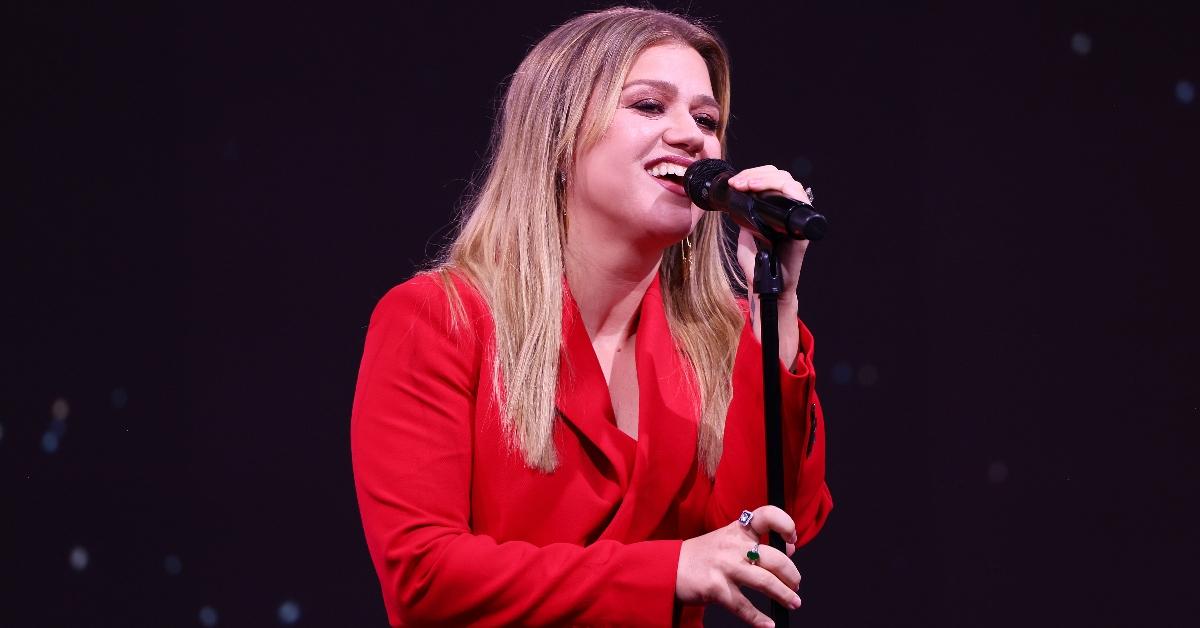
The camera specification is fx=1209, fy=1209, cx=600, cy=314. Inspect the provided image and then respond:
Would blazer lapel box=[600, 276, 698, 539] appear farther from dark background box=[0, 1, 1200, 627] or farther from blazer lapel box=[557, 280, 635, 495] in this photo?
dark background box=[0, 1, 1200, 627]

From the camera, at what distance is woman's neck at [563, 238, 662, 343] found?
5.64 feet

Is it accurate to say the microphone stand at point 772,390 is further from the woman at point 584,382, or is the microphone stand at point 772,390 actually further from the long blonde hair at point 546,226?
the long blonde hair at point 546,226

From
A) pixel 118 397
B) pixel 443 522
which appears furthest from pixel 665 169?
pixel 118 397

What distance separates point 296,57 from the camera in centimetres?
223

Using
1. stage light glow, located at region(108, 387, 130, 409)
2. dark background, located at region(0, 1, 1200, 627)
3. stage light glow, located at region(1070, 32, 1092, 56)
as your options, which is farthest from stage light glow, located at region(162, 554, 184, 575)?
stage light glow, located at region(1070, 32, 1092, 56)

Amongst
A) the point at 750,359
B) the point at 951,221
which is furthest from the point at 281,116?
the point at 951,221

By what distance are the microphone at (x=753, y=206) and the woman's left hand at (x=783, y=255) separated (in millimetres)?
15

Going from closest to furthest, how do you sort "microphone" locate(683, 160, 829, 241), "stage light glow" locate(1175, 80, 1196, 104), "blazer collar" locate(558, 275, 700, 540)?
"microphone" locate(683, 160, 829, 241) → "blazer collar" locate(558, 275, 700, 540) → "stage light glow" locate(1175, 80, 1196, 104)

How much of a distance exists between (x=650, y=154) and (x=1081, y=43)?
4.04 ft

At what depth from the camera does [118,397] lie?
2135 millimetres

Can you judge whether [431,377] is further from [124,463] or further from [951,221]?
[951,221]

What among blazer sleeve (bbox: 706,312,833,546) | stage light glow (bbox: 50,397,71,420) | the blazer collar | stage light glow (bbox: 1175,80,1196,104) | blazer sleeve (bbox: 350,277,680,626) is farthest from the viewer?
stage light glow (bbox: 1175,80,1196,104)

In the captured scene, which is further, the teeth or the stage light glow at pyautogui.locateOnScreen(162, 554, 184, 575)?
the stage light glow at pyautogui.locateOnScreen(162, 554, 184, 575)

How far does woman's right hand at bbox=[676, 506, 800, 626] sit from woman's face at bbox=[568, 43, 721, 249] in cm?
47
